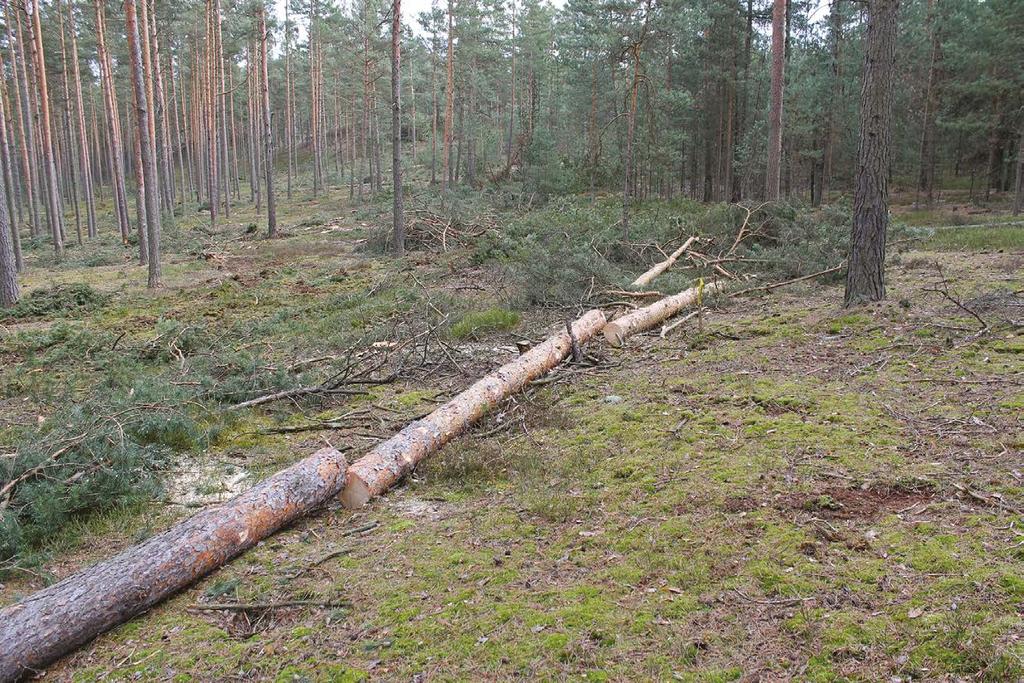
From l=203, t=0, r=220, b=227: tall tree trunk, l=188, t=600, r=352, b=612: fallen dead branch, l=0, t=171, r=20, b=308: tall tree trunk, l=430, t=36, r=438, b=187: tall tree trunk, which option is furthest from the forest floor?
l=430, t=36, r=438, b=187: tall tree trunk

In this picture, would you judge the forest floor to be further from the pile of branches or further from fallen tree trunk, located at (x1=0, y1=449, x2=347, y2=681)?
the pile of branches

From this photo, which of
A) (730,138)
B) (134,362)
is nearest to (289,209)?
(730,138)

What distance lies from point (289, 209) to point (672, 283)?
28.0 meters

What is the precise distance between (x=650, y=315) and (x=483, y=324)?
252cm

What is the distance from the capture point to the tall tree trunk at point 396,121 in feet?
58.3

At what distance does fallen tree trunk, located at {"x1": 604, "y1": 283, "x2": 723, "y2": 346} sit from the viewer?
8.78m

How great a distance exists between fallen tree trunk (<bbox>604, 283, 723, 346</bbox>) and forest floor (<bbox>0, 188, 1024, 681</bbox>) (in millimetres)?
907

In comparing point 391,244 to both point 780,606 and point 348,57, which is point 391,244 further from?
point 348,57

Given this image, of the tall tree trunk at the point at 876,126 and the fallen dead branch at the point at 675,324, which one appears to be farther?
the fallen dead branch at the point at 675,324

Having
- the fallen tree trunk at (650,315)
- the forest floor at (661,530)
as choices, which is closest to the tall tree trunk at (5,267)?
the forest floor at (661,530)

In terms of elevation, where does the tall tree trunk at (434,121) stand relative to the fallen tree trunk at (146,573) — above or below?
above

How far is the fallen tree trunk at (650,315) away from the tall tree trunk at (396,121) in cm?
1057

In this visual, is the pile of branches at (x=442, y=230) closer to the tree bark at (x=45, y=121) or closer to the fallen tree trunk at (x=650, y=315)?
the fallen tree trunk at (x=650, y=315)

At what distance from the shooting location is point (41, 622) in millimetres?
3285
